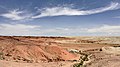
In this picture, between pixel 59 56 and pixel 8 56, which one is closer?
pixel 8 56

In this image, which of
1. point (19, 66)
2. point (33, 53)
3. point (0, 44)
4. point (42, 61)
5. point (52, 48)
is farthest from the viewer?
point (0, 44)

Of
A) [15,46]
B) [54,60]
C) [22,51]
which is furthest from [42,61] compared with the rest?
[15,46]

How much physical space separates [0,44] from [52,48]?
869cm

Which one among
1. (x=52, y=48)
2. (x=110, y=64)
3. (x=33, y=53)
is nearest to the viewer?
(x=110, y=64)

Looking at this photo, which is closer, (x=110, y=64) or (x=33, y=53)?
(x=110, y=64)

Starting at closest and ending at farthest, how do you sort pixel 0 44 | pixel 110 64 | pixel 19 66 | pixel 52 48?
pixel 110 64 < pixel 19 66 < pixel 52 48 < pixel 0 44

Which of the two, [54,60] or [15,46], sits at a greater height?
[15,46]

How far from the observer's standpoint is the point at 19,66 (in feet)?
78.7

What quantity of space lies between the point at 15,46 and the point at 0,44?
4.56 m

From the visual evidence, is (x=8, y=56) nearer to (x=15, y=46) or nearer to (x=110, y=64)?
(x=15, y=46)

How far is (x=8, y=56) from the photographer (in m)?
29.5

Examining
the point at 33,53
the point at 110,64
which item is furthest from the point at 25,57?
the point at 110,64

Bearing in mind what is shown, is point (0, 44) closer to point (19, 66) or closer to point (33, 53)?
point (33, 53)

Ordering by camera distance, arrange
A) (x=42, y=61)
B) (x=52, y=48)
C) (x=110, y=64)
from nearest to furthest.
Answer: (x=110, y=64), (x=42, y=61), (x=52, y=48)
